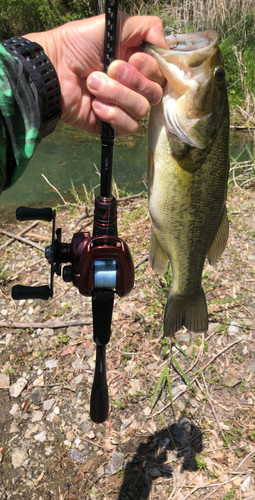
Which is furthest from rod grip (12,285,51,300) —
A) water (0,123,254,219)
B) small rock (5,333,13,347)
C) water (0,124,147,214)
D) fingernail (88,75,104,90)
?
water (0,124,147,214)

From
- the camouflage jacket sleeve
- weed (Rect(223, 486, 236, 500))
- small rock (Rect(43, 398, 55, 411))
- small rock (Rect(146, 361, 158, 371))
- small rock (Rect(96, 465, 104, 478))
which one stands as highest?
the camouflage jacket sleeve

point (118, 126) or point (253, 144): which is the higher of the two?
point (118, 126)

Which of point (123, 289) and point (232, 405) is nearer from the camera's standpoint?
point (123, 289)

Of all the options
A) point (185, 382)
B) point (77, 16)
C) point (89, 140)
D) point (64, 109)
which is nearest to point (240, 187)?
point (185, 382)

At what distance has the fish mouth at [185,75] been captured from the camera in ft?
4.43

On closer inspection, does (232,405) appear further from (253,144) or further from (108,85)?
(253,144)

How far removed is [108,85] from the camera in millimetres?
1351

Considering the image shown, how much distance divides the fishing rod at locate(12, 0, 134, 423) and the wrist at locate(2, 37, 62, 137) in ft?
0.74

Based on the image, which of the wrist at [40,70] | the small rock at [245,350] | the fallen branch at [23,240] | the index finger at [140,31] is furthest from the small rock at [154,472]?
the fallen branch at [23,240]

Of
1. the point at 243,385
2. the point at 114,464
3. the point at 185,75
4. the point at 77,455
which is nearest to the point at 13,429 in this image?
the point at 77,455

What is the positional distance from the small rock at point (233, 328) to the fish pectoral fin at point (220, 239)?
1.13 m

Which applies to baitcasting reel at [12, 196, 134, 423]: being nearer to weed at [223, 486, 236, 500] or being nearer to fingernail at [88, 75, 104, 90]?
fingernail at [88, 75, 104, 90]

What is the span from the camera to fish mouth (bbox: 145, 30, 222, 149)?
4.43ft

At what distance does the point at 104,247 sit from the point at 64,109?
0.78 metres
